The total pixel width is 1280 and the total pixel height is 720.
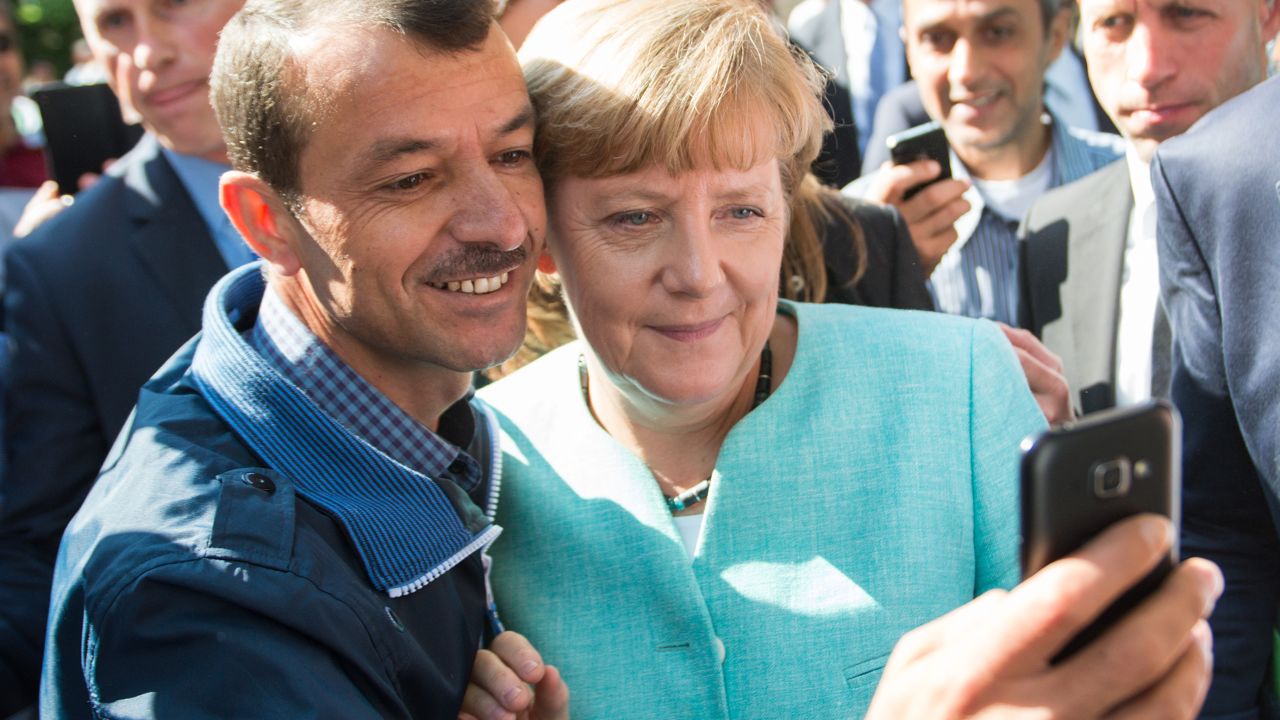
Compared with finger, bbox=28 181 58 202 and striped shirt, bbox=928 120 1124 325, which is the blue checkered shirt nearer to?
finger, bbox=28 181 58 202

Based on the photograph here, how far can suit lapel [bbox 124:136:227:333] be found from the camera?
3.00 m

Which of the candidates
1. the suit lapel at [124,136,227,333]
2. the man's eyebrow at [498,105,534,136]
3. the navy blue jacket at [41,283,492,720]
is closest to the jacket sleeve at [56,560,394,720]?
the navy blue jacket at [41,283,492,720]

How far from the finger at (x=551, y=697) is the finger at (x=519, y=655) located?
3 cm

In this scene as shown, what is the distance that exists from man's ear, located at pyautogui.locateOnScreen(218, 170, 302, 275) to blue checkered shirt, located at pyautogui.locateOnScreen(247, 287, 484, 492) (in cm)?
9

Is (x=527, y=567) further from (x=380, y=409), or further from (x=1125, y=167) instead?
(x=1125, y=167)

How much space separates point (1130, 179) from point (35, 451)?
2.87 metres

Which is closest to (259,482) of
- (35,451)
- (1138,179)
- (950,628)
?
(950,628)

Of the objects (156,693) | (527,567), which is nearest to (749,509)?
(527,567)

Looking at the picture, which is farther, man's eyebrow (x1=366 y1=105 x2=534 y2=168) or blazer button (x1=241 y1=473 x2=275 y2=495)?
man's eyebrow (x1=366 y1=105 x2=534 y2=168)

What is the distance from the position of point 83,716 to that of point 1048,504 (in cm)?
144

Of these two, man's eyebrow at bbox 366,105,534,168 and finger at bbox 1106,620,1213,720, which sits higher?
man's eyebrow at bbox 366,105,534,168

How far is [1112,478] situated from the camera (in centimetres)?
99

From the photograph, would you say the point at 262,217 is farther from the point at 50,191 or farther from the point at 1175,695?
the point at 50,191

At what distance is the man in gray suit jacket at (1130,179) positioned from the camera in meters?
3.03
